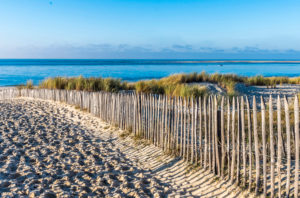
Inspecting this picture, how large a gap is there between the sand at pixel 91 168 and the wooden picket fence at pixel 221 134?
273 millimetres

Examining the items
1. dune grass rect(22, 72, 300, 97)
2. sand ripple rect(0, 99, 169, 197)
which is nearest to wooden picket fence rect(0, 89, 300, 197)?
sand ripple rect(0, 99, 169, 197)

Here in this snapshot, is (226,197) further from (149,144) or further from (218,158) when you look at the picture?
(149,144)

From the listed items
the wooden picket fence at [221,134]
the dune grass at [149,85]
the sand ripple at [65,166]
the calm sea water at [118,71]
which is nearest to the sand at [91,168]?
the sand ripple at [65,166]

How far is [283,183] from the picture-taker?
3.58 metres

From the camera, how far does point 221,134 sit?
13.4ft

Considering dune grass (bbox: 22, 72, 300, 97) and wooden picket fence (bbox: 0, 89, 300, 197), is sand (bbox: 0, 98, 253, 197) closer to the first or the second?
wooden picket fence (bbox: 0, 89, 300, 197)

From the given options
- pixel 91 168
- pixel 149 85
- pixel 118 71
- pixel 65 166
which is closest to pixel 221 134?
pixel 91 168

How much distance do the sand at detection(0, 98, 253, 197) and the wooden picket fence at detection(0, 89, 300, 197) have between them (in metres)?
0.27

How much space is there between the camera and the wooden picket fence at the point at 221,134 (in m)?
3.25

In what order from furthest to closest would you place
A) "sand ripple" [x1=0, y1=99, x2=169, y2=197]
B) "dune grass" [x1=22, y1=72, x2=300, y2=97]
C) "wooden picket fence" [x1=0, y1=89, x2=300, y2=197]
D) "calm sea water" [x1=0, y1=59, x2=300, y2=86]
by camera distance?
1. "calm sea water" [x1=0, y1=59, x2=300, y2=86]
2. "dune grass" [x1=22, y1=72, x2=300, y2=97]
3. "sand ripple" [x1=0, y1=99, x2=169, y2=197]
4. "wooden picket fence" [x1=0, y1=89, x2=300, y2=197]

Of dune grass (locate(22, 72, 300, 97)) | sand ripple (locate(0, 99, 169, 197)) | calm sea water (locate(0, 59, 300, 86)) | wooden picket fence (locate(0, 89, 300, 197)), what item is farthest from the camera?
calm sea water (locate(0, 59, 300, 86))

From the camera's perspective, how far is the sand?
373 centimetres

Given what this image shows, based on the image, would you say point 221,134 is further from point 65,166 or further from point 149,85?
point 149,85

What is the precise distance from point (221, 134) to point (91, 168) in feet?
7.75
